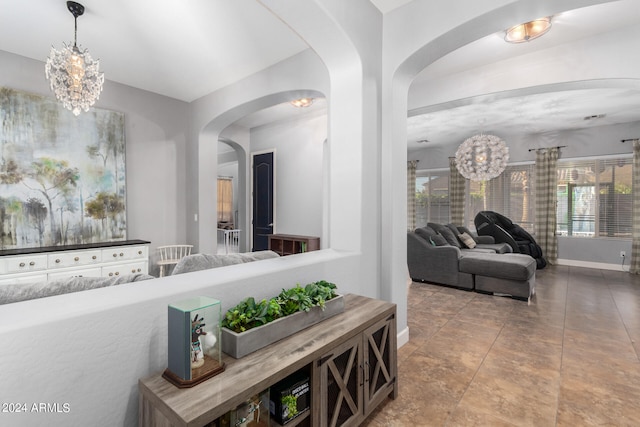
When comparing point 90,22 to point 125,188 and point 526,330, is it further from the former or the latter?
point 526,330

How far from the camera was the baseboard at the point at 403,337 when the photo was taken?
2.70 meters

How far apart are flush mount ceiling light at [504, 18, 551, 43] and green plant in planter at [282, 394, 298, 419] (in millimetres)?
3237

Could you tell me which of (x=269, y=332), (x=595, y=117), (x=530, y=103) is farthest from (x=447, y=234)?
(x=269, y=332)

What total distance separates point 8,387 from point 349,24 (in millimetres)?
2598

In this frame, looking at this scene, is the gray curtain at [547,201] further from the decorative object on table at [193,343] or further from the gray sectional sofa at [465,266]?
the decorative object on table at [193,343]

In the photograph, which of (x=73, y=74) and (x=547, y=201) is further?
(x=547, y=201)

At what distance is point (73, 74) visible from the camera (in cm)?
246

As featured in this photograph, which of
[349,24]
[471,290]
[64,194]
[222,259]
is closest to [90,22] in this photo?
[64,194]

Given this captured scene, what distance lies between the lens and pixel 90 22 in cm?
273

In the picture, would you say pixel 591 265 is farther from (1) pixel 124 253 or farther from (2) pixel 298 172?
(1) pixel 124 253

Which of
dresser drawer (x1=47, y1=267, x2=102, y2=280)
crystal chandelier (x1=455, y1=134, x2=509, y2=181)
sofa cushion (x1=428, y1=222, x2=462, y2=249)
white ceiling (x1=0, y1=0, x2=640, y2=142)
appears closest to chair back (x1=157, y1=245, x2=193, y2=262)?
dresser drawer (x1=47, y1=267, x2=102, y2=280)

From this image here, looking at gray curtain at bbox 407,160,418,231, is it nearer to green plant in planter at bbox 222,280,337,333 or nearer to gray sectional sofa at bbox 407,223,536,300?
gray sectional sofa at bbox 407,223,536,300

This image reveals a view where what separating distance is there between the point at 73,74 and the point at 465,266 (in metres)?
4.91

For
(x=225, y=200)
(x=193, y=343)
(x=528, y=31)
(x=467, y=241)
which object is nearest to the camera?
(x=193, y=343)
